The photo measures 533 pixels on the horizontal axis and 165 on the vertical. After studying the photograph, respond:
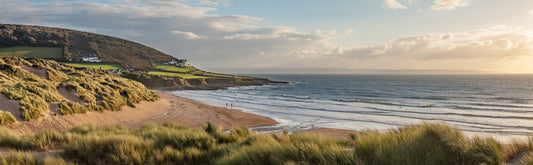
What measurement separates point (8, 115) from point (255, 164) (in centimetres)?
1441

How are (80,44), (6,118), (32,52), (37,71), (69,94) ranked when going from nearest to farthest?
1. (6,118)
2. (69,94)
3. (37,71)
4. (32,52)
5. (80,44)

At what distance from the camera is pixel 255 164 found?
4855mm

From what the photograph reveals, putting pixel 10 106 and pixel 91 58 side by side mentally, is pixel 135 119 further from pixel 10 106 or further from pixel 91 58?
pixel 91 58

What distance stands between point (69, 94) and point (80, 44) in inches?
4842

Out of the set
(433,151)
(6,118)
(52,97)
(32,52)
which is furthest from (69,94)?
(32,52)

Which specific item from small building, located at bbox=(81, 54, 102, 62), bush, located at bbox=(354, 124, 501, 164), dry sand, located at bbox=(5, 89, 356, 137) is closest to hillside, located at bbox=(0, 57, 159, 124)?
dry sand, located at bbox=(5, 89, 356, 137)

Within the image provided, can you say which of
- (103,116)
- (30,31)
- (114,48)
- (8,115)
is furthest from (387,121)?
(30,31)

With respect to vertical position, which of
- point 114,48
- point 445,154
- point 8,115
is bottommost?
point 8,115

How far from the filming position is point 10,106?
1397 centimetres

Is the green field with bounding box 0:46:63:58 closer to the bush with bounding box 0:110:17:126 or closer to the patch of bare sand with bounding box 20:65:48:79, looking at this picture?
the patch of bare sand with bounding box 20:65:48:79

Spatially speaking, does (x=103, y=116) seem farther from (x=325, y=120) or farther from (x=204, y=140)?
(x=325, y=120)

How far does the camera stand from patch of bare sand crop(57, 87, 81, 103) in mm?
19047

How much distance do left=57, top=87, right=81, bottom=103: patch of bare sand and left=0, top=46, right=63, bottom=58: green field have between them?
95091mm

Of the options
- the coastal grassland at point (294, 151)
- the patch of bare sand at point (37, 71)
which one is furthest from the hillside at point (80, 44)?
the coastal grassland at point (294, 151)
